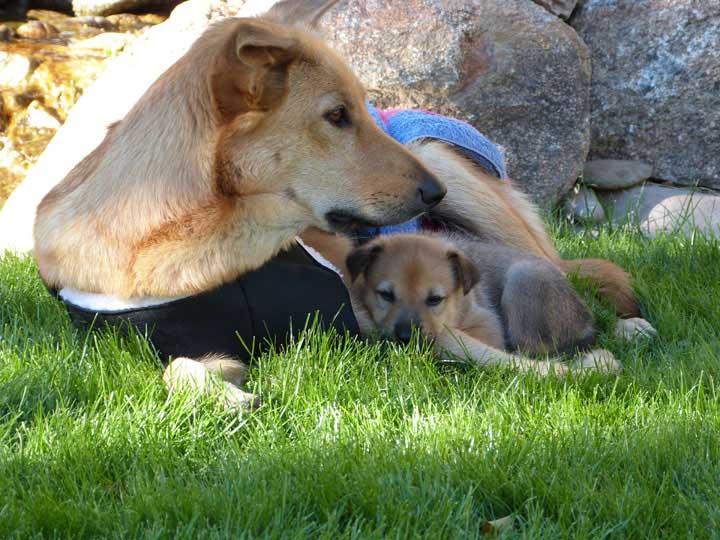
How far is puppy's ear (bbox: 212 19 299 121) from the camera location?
311 centimetres

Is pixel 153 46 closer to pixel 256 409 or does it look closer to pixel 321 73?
pixel 321 73

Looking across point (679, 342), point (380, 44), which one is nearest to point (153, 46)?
point (380, 44)

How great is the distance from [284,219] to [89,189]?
75 centimetres

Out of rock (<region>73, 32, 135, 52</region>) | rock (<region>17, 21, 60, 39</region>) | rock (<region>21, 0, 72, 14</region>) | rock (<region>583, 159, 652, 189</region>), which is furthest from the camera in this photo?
rock (<region>21, 0, 72, 14</region>)

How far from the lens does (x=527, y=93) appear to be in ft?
20.7

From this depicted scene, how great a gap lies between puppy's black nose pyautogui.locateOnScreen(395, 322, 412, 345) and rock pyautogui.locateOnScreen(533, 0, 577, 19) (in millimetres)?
3769

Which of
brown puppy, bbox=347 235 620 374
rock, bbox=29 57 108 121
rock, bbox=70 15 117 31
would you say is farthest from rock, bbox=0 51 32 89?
brown puppy, bbox=347 235 620 374

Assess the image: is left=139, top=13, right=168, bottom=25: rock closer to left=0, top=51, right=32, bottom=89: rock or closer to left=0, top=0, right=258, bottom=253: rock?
left=0, top=51, right=32, bottom=89: rock

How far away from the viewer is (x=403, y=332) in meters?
3.84

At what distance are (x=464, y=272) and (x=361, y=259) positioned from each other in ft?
1.48

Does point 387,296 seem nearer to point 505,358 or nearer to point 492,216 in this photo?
point 505,358

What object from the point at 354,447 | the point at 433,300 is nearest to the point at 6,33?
the point at 433,300

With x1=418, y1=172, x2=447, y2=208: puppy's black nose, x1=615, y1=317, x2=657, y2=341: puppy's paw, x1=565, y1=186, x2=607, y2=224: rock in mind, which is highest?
x1=418, y1=172, x2=447, y2=208: puppy's black nose

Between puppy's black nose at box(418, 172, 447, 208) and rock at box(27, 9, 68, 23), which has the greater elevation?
puppy's black nose at box(418, 172, 447, 208)
